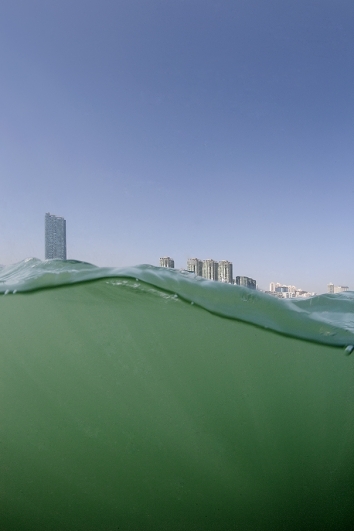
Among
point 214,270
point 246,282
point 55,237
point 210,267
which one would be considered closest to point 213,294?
point 246,282

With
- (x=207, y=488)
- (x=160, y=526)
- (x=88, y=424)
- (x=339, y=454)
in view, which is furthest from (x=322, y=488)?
(x=88, y=424)

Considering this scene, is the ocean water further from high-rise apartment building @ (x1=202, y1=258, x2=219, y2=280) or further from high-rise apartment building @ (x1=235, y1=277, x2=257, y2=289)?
high-rise apartment building @ (x1=202, y1=258, x2=219, y2=280)

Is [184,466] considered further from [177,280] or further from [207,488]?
[177,280]

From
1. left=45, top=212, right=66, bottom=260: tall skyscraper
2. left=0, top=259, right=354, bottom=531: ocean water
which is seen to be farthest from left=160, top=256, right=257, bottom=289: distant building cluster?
left=45, top=212, right=66, bottom=260: tall skyscraper

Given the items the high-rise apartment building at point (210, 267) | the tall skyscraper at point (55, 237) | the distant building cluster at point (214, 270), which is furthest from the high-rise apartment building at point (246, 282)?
the tall skyscraper at point (55, 237)

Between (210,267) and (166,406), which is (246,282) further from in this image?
(166,406)

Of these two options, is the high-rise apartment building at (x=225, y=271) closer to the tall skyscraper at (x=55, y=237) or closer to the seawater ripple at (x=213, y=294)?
the seawater ripple at (x=213, y=294)
